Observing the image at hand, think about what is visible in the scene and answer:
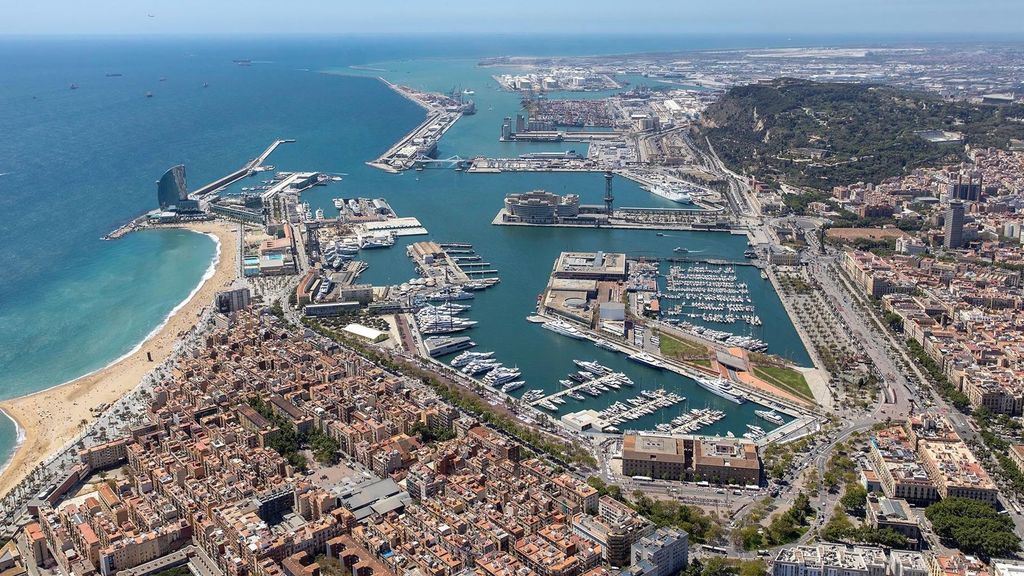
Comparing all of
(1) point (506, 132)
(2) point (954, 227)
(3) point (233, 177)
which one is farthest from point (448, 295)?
(1) point (506, 132)

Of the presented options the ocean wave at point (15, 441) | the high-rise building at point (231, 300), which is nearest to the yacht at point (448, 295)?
the high-rise building at point (231, 300)

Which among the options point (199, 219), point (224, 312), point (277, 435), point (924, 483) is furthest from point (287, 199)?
point (924, 483)

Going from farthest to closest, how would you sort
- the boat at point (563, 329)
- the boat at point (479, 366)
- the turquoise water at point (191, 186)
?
the turquoise water at point (191, 186), the boat at point (563, 329), the boat at point (479, 366)

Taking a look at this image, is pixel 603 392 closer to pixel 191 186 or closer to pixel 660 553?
pixel 660 553

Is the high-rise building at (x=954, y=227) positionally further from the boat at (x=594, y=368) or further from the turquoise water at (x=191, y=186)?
the boat at (x=594, y=368)

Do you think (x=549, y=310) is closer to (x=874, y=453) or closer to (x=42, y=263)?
(x=874, y=453)

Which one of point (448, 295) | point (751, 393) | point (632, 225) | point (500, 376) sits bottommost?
point (751, 393)

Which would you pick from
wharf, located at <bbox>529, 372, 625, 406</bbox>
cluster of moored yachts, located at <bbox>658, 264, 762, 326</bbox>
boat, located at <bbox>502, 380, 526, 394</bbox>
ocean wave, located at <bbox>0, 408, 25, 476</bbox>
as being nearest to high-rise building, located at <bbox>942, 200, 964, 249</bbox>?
cluster of moored yachts, located at <bbox>658, 264, 762, 326</bbox>

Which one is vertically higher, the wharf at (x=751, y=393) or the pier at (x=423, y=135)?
the pier at (x=423, y=135)
